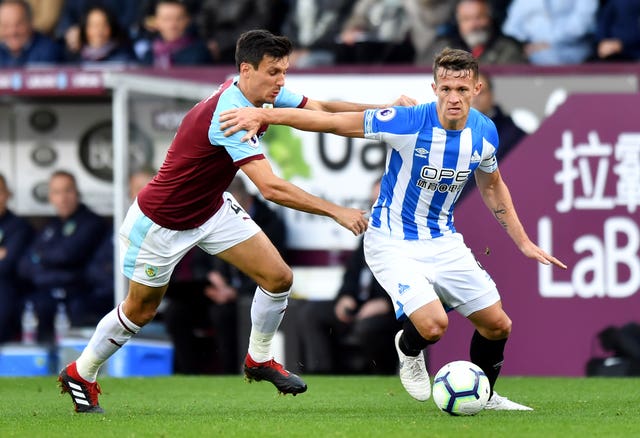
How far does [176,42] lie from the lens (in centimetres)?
1438

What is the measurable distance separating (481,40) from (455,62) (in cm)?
526

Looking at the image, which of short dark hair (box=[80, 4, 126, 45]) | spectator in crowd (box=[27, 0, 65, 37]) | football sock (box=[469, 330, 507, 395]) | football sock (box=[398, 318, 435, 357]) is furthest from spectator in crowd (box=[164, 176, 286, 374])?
football sock (box=[469, 330, 507, 395])

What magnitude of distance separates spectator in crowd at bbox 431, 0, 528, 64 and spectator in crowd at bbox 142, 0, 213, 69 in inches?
91.8

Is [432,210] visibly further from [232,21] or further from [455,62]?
[232,21]

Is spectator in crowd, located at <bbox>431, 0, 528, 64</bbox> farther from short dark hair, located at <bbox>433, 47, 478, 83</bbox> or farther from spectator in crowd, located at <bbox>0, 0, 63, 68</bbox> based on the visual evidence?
short dark hair, located at <bbox>433, 47, 478, 83</bbox>

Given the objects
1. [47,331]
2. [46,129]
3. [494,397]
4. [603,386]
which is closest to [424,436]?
[494,397]

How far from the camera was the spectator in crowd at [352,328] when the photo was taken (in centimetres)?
1248

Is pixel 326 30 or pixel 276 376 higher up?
pixel 326 30

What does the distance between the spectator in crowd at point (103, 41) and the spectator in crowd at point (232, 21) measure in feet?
2.78

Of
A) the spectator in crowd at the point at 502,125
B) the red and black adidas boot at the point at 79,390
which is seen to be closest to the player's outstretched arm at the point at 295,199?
the red and black adidas boot at the point at 79,390

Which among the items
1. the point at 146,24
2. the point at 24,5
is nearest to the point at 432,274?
the point at 146,24

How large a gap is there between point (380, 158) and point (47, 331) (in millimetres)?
3556

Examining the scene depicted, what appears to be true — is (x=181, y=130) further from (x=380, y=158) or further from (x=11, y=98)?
(x=11, y=98)

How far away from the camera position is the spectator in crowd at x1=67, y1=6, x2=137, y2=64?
14.6 meters
